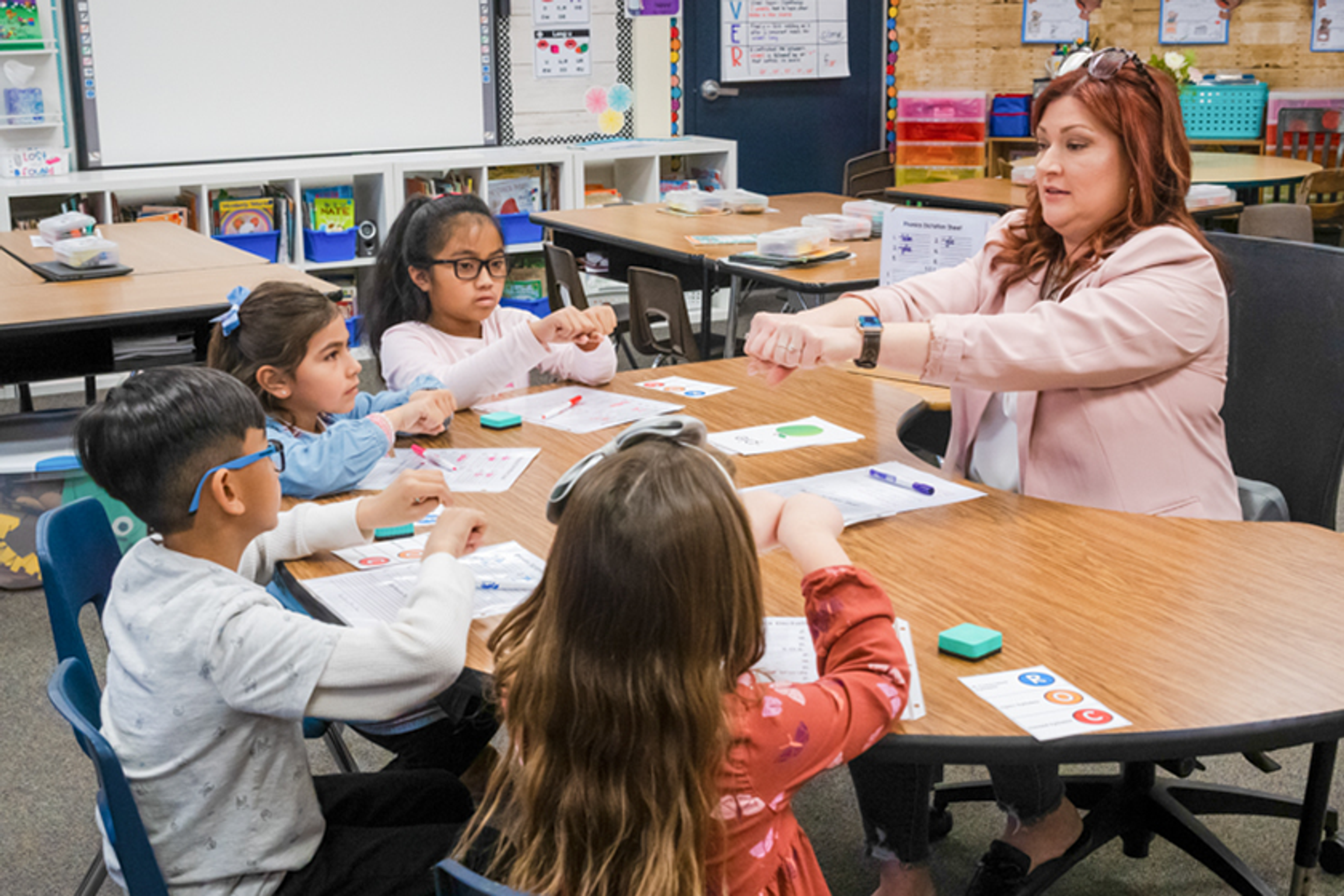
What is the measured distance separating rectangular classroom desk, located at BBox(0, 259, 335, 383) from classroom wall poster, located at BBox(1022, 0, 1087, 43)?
18.1 ft

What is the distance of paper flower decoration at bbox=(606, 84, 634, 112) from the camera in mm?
6742

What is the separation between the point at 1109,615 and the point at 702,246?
2.98 m

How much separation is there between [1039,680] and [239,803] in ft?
2.79

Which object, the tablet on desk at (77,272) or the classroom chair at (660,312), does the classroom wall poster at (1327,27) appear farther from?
the tablet on desk at (77,272)

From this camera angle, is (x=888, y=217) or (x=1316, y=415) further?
(x=888, y=217)

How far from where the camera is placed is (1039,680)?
1294 millimetres

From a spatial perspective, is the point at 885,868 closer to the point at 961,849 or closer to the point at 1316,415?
the point at 961,849

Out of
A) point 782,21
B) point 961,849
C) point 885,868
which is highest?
point 782,21

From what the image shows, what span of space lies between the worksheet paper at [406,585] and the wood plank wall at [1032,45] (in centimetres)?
676

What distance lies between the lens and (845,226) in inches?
171

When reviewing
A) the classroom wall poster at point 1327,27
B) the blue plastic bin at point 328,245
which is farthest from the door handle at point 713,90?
the classroom wall poster at point 1327,27

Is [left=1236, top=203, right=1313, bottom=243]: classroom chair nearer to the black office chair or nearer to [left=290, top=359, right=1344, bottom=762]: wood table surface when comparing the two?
the black office chair

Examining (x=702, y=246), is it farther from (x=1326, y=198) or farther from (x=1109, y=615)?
(x=1326, y=198)

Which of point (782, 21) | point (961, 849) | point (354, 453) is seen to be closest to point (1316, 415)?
point (961, 849)
